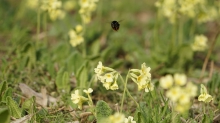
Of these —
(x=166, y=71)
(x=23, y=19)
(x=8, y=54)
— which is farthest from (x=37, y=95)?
(x=23, y=19)

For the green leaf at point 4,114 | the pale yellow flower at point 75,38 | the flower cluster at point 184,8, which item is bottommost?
the green leaf at point 4,114

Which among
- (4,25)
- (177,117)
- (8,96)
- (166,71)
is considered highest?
(4,25)

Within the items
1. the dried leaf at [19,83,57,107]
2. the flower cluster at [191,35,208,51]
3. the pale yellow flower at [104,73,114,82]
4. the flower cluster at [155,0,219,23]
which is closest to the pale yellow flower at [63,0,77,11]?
the flower cluster at [155,0,219,23]

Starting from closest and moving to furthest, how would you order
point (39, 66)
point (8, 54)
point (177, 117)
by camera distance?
point (177, 117), point (39, 66), point (8, 54)

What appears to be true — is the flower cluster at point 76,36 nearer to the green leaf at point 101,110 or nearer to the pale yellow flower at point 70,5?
the green leaf at point 101,110

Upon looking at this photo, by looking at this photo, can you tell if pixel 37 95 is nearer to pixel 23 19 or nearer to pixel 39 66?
pixel 39 66

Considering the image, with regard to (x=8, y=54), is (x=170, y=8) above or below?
above

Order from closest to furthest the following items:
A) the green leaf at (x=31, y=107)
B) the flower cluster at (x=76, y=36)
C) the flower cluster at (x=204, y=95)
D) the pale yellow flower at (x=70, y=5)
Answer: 1. the flower cluster at (x=204, y=95)
2. the green leaf at (x=31, y=107)
3. the flower cluster at (x=76, y=36)
4. the pale yellow flower at (x=70, y=5)

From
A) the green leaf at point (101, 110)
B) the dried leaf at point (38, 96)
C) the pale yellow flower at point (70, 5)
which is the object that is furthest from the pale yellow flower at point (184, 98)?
the pale yellow flower at point (70, 5)

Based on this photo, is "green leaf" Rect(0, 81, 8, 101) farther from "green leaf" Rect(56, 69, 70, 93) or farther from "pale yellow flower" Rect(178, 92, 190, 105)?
"pale yellow flower" Rect(178, 92, 190, 105)
